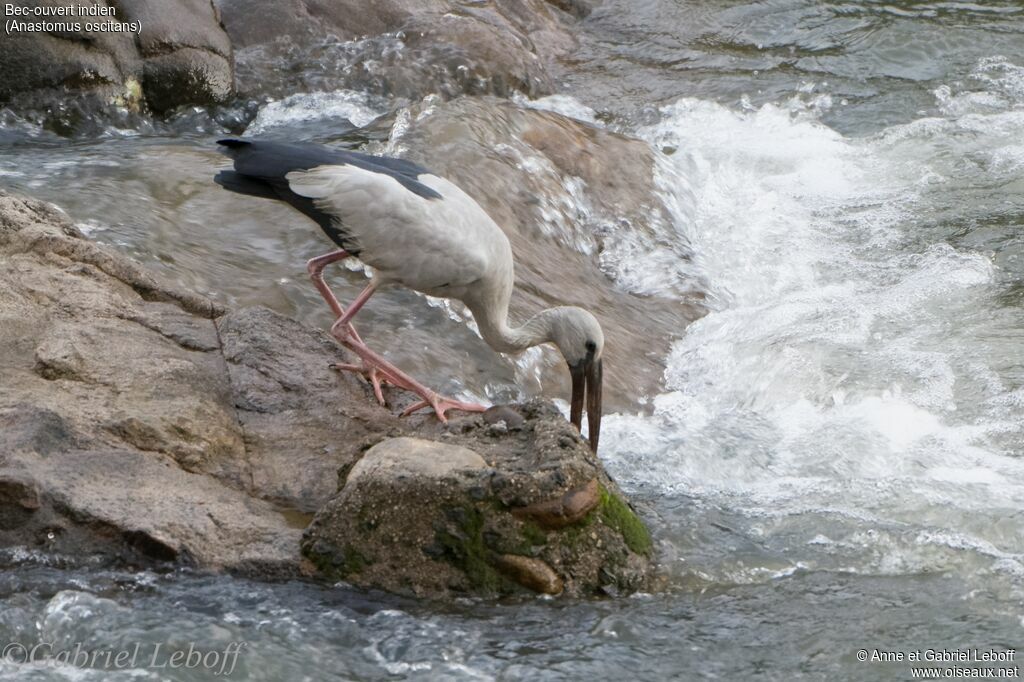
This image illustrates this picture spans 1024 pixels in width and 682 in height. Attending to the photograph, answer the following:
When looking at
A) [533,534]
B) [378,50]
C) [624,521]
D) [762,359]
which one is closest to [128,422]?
[533,534]

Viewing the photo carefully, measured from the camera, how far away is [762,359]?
6.65 meters

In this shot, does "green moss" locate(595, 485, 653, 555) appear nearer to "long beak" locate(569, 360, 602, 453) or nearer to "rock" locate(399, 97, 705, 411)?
"long beak" locate(569, 360, 602, 453)

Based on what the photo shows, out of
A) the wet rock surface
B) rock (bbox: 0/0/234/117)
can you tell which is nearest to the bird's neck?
the wet rock surface

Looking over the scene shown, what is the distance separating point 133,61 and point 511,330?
4.42m

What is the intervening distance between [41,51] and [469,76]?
3324mm

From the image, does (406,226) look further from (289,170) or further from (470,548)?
(470,548)

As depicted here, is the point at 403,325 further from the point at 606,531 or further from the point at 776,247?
the point at 776,247

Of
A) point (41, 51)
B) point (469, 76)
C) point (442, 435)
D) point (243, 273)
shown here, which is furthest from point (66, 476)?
point (469, 76)

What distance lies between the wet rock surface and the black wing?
54cm

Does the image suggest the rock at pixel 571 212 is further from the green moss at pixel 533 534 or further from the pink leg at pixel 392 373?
the green moss at pixel 533 534

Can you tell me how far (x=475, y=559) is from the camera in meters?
3.99

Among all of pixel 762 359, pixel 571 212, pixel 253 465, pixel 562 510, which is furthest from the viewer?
pixel 571 212

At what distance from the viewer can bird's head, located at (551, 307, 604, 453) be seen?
17.9 feet

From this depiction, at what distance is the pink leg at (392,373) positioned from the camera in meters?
5.08
